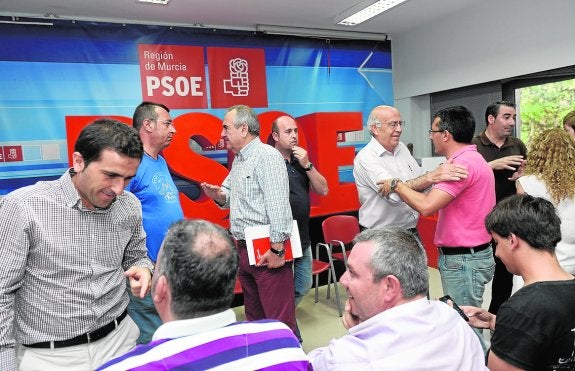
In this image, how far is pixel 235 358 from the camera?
2.83ft

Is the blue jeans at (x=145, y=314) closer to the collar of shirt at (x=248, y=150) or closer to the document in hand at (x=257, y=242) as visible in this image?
the document in hand at (x=257, y=242)

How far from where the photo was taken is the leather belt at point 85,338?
140 centimetres

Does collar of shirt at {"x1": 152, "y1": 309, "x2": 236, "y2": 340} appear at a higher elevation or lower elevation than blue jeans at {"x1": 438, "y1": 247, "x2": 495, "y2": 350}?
higher

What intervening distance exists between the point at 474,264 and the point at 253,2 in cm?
293

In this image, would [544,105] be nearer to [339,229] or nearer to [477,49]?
[477,49]

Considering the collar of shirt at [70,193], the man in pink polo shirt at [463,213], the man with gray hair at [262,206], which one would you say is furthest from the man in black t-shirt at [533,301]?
the collar of shirt at [70,193]

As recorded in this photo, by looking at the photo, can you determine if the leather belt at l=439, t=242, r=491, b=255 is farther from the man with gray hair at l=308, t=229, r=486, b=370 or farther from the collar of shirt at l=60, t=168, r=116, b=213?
the collar of shirt at l=60, t=168, r=116, b=213

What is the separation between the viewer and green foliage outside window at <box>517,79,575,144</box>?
399 centimetres

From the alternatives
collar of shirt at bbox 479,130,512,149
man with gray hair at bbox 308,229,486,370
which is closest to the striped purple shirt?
man with gray hair at bbox 308,229,486,370

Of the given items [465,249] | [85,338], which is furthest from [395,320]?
[465,249]

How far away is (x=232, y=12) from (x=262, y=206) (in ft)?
7.61

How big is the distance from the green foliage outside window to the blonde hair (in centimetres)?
219

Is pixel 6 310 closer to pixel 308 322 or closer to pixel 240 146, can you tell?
pixel 240 146

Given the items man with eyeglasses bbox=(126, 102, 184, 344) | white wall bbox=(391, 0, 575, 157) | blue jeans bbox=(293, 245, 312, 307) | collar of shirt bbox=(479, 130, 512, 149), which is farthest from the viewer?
white wall bbox=(391, 0, 575, 157)
